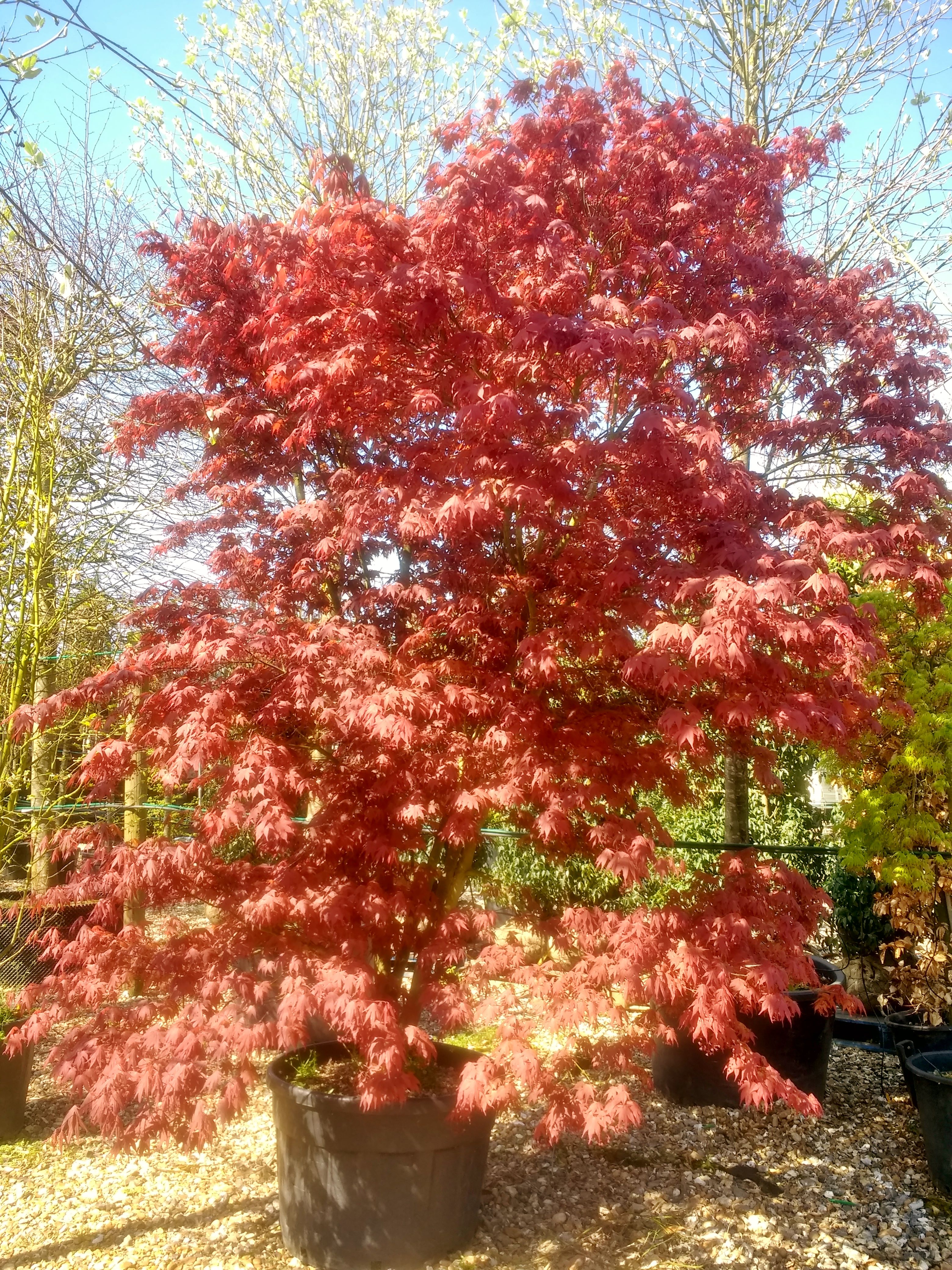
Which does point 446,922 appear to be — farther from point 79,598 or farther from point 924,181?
point 924,181

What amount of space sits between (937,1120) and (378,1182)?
241cm

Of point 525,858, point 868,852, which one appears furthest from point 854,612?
point 525,858

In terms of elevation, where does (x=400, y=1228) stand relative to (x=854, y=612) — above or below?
below

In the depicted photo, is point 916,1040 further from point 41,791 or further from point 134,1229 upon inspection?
point 41,791

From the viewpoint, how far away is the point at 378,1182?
3.09m

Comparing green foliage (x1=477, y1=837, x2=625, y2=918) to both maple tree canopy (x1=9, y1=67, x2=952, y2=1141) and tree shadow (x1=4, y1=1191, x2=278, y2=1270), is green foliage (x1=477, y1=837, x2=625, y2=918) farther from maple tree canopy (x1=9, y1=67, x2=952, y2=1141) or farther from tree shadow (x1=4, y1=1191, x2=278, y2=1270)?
maple tree canopy (x1=9, y1=67, x2=952, y2=1141)

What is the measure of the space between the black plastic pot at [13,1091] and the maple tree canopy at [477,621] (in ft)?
3.51

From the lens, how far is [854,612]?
9.53 ft

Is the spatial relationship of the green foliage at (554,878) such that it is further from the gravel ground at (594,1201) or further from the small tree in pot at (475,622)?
the small tree in pot at (475,622)

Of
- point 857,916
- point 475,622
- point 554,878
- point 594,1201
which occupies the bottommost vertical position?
point 594,1201

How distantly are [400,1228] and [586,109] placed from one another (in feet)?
13.8

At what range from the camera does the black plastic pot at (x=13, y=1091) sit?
4121 mm

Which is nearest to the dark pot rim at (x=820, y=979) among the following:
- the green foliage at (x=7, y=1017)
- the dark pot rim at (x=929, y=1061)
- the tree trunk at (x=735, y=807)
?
the dark pot rim at (x=929, y=1061)

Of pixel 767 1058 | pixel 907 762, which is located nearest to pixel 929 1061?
pixel 767 1058
